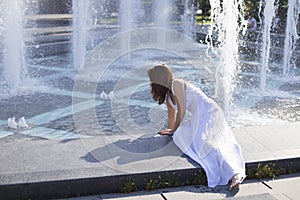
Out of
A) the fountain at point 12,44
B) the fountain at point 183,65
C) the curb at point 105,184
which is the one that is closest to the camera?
the curb at point 105,184

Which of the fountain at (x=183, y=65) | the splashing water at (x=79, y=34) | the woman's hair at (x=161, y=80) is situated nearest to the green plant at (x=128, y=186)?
the woman's hair at (x=161, y=80)

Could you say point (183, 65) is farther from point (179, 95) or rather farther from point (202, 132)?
point (202, 132)

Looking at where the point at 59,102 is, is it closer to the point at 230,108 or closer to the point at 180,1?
the point at 230,108

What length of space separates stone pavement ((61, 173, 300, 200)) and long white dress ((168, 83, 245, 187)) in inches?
5.5

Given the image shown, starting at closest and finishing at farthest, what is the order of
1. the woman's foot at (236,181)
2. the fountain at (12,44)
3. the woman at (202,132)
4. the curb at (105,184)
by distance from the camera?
the curb at (105,184)
the woman's foot at (236,181)
the woman at (202,132)
the fountain at (12,44)

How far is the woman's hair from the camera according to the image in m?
4.95

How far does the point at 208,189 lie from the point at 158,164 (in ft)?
1.63

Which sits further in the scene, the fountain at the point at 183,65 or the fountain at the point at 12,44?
the fountain at the point at 12,44

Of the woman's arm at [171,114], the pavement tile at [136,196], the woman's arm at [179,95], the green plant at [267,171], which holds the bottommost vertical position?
the pavement tile at [136,196]

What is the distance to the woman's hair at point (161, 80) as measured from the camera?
16.2 ft

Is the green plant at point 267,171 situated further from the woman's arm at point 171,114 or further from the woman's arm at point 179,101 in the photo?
the woman's arm at point 171,114

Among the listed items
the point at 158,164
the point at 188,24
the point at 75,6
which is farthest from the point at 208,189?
the point at 188,24

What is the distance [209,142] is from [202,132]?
0.47 feet

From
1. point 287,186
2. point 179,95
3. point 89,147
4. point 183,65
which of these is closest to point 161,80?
point 179,95
